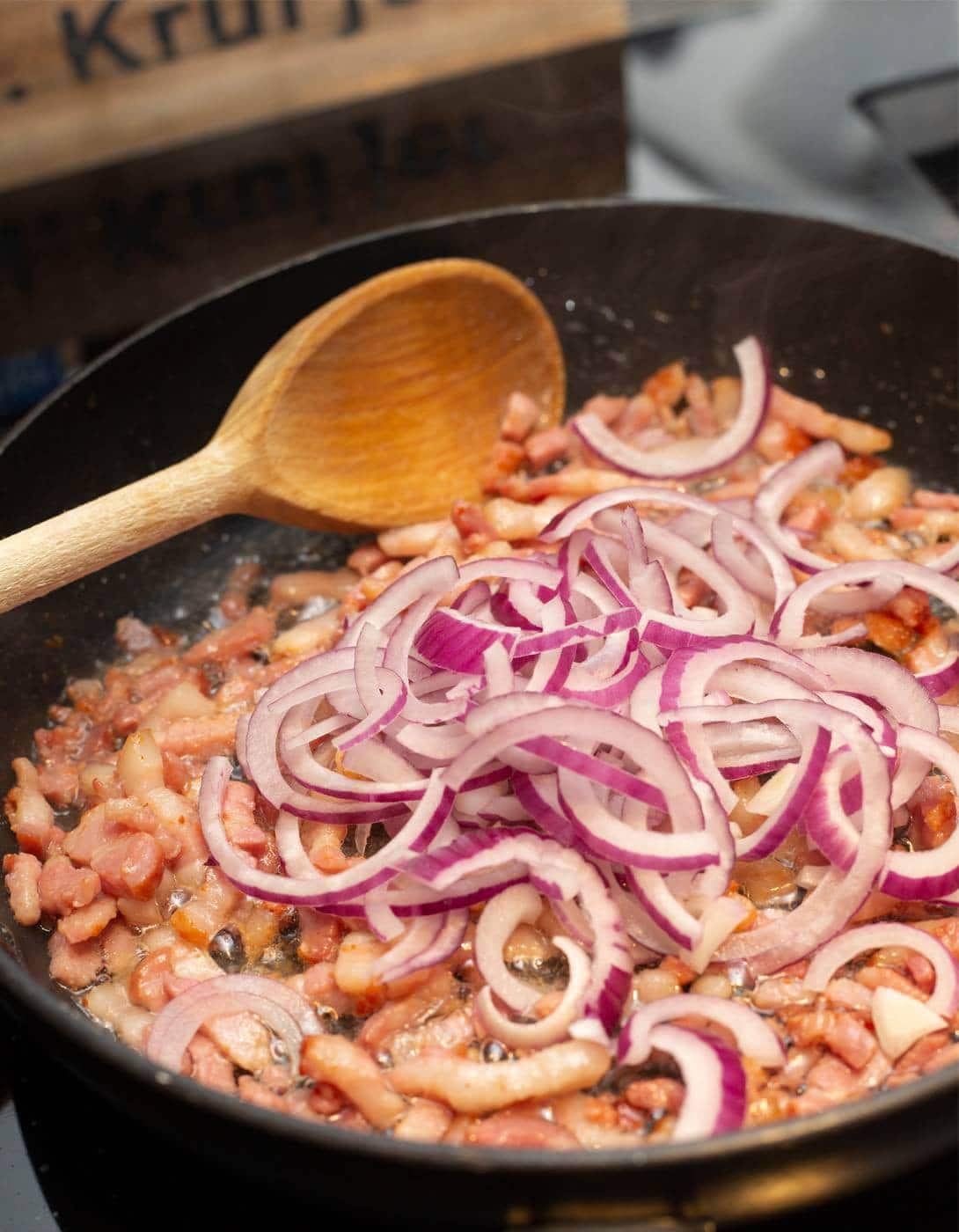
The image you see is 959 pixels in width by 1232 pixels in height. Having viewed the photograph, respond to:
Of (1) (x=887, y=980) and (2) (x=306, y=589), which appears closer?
→ (1) (x=887, y=980)

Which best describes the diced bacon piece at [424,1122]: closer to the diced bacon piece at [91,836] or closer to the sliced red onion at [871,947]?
the sliced red onion at [871,947]

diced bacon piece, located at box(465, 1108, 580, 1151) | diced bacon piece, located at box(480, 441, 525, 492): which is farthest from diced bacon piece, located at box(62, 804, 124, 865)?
diced bacon piece, located at box(480, 441, 525, 492)

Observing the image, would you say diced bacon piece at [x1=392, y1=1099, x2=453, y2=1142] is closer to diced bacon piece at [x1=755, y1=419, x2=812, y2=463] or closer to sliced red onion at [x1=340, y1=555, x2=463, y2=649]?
sliced red onion at [x1=340, y1=555, x2=463, y2=649]

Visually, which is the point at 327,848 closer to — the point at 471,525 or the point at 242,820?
the point at 242,820

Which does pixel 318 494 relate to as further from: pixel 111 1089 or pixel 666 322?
pixel 111 1089

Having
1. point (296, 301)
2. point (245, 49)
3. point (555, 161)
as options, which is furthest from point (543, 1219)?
point (245, 49)

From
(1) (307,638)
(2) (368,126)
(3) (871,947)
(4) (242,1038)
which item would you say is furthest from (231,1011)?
(2) (368,126)
